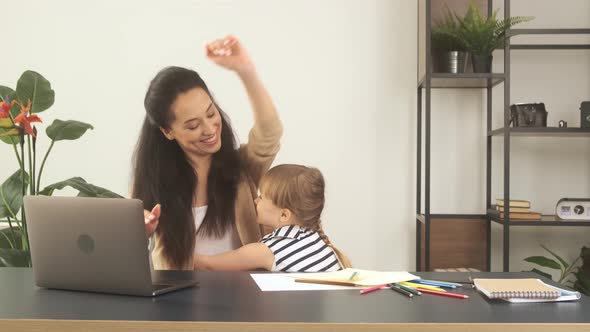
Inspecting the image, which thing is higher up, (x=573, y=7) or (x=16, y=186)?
(x=573, y=7)

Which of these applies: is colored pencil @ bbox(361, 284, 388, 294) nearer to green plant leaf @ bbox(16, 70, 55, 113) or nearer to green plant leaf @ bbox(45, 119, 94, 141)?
green plant leaf @ bbox(45, 119, 94, 141)

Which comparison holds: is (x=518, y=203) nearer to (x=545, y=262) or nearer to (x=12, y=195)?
(x=545, y=262)

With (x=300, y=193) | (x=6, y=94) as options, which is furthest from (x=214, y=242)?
(x=6, y=94)

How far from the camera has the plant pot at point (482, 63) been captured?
10.5ft

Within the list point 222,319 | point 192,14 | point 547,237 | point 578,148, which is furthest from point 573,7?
point 222,319

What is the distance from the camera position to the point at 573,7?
343 centimetres

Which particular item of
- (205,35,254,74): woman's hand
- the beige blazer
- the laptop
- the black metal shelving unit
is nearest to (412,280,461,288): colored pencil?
the laptop

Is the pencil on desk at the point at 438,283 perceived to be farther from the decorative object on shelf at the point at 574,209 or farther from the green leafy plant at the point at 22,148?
the decorative object on shelf at the point at 574,209

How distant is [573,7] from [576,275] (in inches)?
51.0

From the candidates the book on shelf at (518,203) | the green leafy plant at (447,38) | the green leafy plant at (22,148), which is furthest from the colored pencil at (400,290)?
the green leafy plant at (447,38)

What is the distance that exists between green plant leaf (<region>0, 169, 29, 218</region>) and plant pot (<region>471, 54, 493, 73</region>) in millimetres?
2013

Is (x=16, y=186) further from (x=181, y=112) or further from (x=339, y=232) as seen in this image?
(x=339, y=232)

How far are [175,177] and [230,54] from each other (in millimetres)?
670

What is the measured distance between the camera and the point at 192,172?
11.1ft
